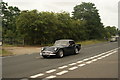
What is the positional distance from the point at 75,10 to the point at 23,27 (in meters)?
45.1

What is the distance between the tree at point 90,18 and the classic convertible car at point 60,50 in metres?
55.0

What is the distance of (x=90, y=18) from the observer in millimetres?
78438

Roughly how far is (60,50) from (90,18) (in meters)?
61.3

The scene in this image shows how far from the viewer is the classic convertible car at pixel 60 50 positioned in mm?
Result: 18000

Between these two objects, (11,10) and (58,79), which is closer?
(58,79)

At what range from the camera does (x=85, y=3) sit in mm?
84125

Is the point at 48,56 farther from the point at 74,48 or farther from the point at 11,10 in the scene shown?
the point at 11,10

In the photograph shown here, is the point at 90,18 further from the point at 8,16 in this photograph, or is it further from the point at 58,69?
the point at 58,69

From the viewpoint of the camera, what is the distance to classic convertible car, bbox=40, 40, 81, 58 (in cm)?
1800

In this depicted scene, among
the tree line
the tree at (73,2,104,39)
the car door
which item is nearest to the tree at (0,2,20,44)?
the tree line

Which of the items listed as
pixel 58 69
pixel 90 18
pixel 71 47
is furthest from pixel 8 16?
pixel 58 69

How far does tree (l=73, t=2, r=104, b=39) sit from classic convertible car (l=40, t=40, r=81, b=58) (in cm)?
5499

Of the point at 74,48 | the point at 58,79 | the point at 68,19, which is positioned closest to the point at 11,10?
the point at 68,19

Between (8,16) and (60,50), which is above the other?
(8,16)
